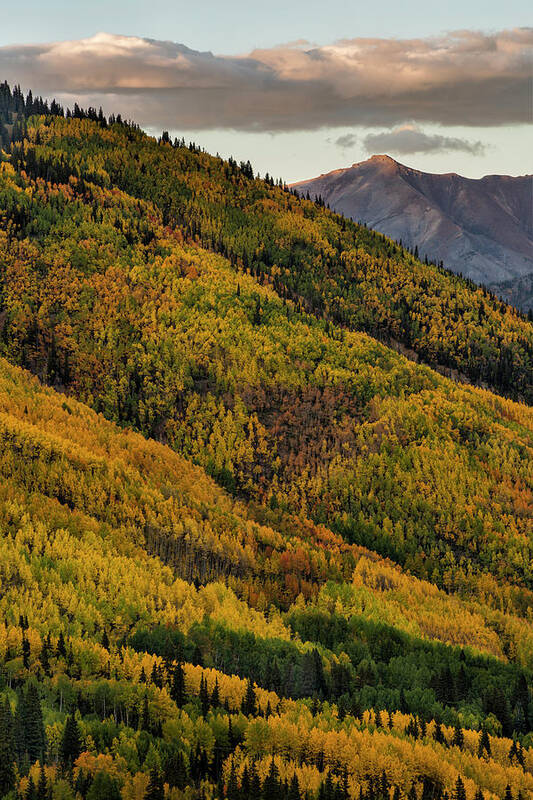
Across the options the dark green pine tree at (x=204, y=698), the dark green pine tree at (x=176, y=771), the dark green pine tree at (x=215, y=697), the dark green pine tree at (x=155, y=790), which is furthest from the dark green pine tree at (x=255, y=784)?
the dark green pine tree at (x=215, y=697)

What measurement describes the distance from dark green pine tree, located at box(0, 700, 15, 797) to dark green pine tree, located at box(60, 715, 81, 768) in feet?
11.6

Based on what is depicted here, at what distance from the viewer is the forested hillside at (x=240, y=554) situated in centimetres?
5928

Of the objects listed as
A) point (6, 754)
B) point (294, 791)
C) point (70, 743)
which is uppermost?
point (6, 754)

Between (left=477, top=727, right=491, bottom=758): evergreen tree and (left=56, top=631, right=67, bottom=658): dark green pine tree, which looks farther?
(left=56, top=631, right=67, bottom=658): dark green pine tree

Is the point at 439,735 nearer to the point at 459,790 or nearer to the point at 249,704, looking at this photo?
the point at 459,790

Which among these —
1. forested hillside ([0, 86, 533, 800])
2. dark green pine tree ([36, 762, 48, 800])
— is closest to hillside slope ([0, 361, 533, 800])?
forested hillside ([0, 86, 533, 800])

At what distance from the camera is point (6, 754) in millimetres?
51250

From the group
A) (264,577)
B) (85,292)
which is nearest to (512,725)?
(264,577)

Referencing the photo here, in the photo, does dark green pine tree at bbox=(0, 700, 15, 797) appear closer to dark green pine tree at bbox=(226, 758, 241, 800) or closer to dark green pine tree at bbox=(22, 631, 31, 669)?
dark green pine tree at bbox=(22, 631, 31, 669)

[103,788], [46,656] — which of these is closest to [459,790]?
[103,788]

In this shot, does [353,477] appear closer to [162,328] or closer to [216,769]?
[162,328]

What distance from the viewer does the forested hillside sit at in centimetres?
5928

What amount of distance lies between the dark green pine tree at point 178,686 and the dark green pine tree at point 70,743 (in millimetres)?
11839

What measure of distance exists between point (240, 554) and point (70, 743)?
186 feet
